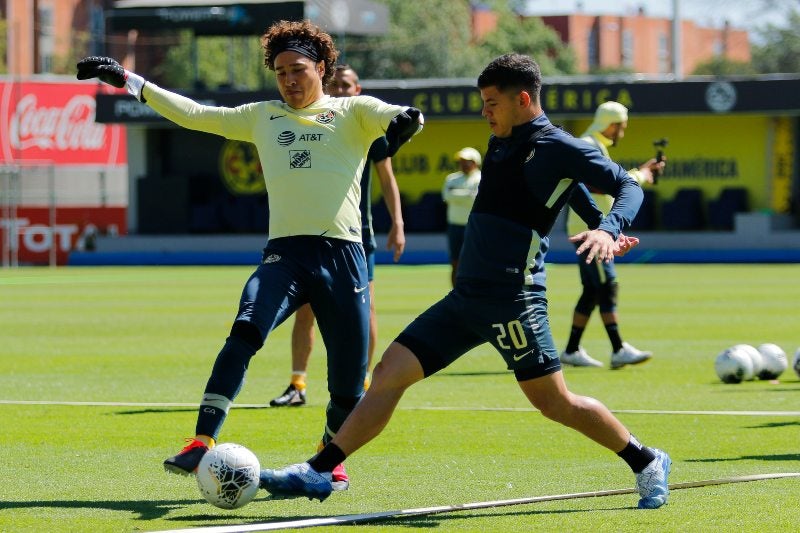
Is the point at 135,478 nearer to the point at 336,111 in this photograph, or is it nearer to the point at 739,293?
the point at 336,111

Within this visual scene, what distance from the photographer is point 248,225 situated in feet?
156

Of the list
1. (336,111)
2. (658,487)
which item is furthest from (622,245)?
(336,111)

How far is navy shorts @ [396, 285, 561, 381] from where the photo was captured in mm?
7160

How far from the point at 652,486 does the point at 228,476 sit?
6.61ft

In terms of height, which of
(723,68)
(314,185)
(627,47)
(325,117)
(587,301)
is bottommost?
(587,301)

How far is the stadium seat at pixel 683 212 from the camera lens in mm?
44031

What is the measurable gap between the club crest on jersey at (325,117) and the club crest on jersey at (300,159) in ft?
0.61

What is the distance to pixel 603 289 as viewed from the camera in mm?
14570

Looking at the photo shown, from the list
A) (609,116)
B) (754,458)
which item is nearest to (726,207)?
(609,116)

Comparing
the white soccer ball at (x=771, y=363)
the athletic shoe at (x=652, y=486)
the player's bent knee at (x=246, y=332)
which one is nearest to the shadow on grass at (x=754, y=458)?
the athletic shoe at (x=652, y=486)

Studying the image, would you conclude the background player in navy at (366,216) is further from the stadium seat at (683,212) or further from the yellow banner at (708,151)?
the yellow banner at (708,151)

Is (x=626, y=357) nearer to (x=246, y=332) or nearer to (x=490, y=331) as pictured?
(x=490, y=331)

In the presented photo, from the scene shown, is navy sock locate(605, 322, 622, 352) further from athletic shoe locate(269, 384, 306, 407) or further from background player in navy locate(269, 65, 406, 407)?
athletic shoe locate(269, 384, 306, 407)

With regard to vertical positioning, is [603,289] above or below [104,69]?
below
